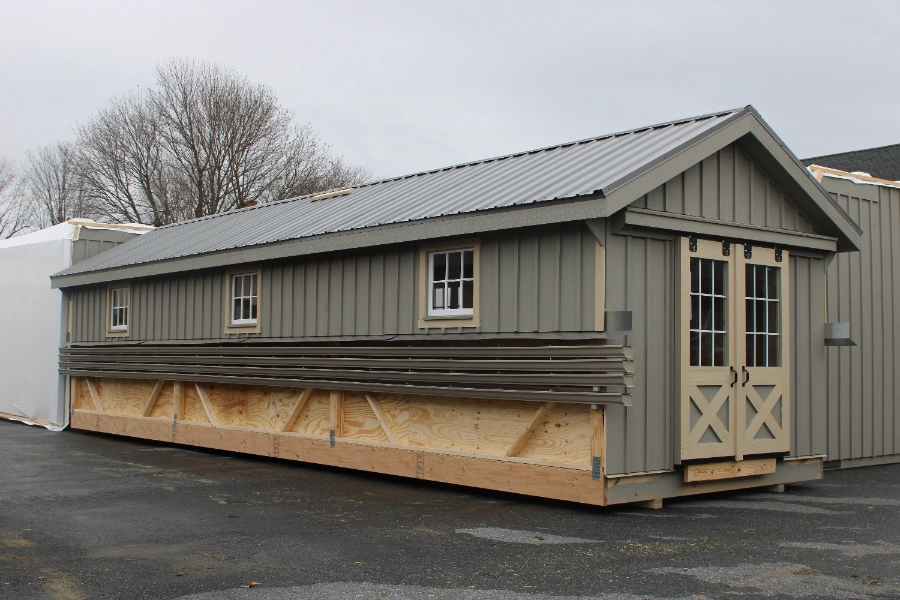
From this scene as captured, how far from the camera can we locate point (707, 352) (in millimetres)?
9812

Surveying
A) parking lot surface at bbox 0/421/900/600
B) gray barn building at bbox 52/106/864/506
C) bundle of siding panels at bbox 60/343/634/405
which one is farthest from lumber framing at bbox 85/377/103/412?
parking lot surface at bbox 0/421/900/600

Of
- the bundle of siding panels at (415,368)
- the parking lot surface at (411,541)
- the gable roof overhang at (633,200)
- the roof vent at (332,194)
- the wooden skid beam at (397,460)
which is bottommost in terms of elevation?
the parking lot surface at (411,541)

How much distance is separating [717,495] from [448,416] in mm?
2971

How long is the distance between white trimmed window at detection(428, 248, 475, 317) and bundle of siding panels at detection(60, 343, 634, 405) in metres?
0.46

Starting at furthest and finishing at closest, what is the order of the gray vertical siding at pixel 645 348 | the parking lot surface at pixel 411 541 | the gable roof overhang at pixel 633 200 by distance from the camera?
the gray vertical siding at pixel 645 348 → the gable roof overhang at pixel 633 200 → the parking lot surface at pixel 411 541

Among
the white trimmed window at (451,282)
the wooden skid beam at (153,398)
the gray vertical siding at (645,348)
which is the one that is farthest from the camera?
the wooden skid beam at (153,398)

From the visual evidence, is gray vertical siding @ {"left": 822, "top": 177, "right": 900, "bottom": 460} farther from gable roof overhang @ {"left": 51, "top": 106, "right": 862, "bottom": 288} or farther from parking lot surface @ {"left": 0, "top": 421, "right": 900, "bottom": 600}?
gable roof overhang @ {"left": 51, "top": 106, "right": 862, "bottom": 288}

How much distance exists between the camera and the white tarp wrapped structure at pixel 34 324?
18000mm

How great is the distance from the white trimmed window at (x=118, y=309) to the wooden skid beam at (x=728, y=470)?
10629 millimetres

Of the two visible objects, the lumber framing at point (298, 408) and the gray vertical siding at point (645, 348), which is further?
the lumber framing at point (298, 408)

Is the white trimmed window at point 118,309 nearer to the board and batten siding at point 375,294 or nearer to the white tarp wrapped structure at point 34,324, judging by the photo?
the board and batten siding at point 375,294

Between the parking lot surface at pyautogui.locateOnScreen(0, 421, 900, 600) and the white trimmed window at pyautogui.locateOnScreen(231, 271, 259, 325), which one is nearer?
the parking lot surface at pyautogui.locateOnScreen(0, 421, 900, 600)

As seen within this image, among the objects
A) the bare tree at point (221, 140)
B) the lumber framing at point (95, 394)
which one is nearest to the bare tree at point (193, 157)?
the bare tree at point (221, 140)

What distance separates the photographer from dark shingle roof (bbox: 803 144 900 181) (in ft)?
60.3
